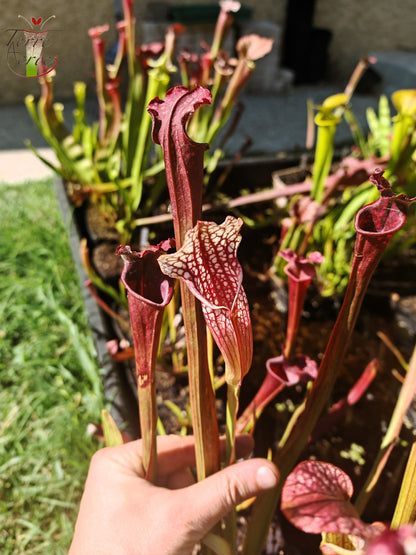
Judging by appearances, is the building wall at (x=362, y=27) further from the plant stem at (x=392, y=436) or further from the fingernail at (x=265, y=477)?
the fingernail at (x=265, y=477)

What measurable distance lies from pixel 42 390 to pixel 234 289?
0.91m

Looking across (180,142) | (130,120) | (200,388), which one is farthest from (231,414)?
(130,120)

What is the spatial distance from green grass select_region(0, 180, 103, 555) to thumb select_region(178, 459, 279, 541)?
534 mm

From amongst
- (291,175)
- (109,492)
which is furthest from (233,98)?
(109,492)

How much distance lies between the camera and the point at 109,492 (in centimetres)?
58

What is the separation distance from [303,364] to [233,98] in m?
0.83

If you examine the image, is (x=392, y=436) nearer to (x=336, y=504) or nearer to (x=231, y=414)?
(x=336, y=504)

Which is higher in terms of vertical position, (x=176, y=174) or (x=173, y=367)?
(x=176, y=174)

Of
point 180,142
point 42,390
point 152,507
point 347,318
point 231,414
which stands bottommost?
point 42,390

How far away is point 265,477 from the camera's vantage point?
0.51 metres

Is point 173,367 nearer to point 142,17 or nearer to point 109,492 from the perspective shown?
point 109,492

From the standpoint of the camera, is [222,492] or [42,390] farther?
[42,390]

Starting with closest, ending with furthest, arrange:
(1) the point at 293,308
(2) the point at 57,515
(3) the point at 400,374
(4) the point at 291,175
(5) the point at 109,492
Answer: (5) the point at 109,492
(1) the point at 293,308
(2) the point at 57,515
(3) the point at 400,374
(4) the point at 291,175

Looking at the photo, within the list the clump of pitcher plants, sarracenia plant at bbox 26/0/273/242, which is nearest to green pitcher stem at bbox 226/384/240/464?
the clump of pitcher plants
